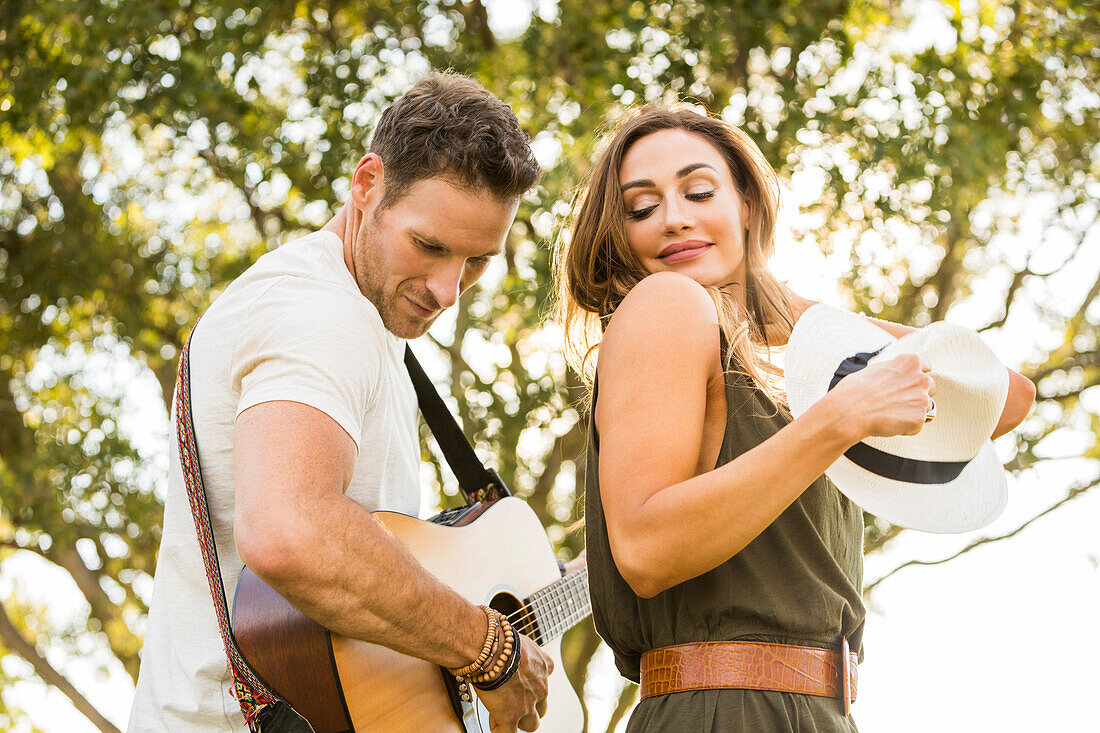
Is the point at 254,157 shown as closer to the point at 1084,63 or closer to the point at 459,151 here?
the point at 459,151

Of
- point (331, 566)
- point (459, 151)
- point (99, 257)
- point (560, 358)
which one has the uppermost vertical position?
point (459, 151)

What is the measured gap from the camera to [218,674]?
6.87ft

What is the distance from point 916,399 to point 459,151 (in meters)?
1.27

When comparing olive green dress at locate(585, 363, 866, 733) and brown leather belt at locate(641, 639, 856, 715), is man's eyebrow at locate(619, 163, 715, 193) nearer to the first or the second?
olive green dress at locate(585, 363, 866, 733)

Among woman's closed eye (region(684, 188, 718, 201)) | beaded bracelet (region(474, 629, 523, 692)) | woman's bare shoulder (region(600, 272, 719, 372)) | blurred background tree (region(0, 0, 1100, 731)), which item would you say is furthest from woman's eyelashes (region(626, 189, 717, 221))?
blurred background tree (region(0, 0, 1100, 731))

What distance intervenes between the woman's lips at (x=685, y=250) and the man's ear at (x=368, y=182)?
0.73 meters

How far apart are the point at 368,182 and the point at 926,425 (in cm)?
143

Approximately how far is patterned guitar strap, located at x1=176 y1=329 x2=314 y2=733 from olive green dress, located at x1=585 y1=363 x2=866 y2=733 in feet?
2.19

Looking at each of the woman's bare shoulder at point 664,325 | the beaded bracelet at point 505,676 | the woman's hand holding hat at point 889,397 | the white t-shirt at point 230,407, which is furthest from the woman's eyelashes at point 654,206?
the beaded bracelet at point 505,676

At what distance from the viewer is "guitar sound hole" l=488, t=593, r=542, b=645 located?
8.89 feet

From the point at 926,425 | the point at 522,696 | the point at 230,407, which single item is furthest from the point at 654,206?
the point at 522,696

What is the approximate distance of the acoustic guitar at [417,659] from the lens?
1961 millimetres

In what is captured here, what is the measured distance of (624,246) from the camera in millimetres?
2283

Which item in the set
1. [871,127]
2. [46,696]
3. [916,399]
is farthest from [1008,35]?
[46,696]
